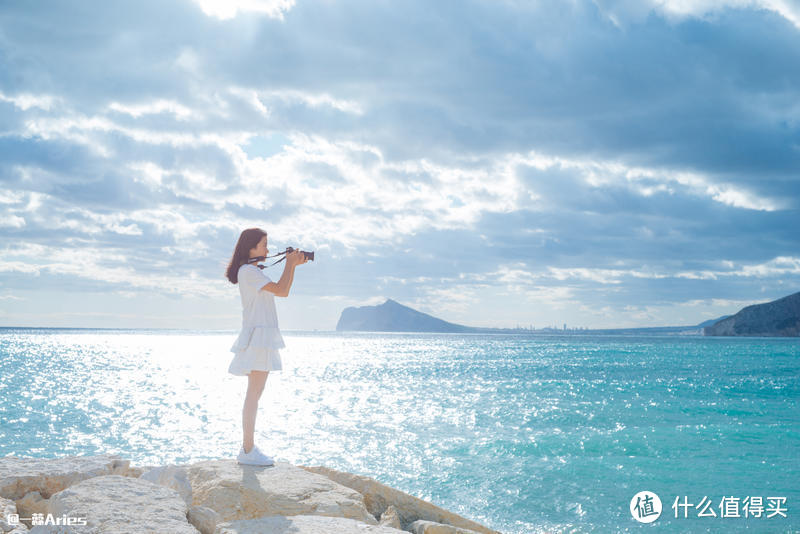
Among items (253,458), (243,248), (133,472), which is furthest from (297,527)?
(133,472)

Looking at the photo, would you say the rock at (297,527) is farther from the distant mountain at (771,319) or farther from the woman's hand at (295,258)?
the distant mountain at (771,319)

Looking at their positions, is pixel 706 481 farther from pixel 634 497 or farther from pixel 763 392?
pixel 763 392

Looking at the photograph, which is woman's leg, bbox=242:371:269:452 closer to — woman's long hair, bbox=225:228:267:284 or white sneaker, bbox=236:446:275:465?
white sneaker, bbox=236:446:275:465

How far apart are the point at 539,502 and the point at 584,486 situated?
1484mm

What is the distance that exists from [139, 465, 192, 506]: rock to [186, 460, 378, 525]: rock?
0.69ft

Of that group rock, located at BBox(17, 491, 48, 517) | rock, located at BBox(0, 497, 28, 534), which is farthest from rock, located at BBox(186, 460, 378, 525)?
rock, located at BBox(0, 497, 28, 534)

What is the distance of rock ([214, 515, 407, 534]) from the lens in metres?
5.13

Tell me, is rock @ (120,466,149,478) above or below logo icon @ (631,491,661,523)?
above

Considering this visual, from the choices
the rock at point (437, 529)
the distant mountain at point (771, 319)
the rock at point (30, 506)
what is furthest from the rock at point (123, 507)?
the distant mountain at point (771, 319)

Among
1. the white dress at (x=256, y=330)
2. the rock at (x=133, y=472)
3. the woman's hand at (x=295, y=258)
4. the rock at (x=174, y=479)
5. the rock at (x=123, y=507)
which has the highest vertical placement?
the woman's hand at (x=295, y=258)

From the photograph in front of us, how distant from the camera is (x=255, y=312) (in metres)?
6.80

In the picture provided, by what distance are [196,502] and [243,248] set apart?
2.74m

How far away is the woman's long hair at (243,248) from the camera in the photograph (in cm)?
684

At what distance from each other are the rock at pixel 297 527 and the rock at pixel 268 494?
2.34ft
